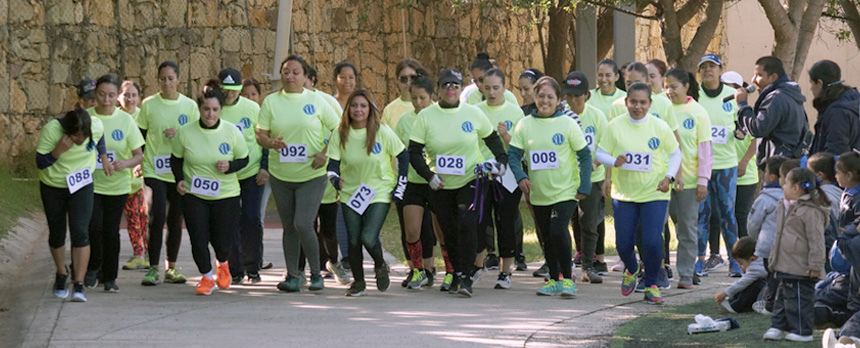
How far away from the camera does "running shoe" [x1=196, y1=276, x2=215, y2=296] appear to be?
9305mm

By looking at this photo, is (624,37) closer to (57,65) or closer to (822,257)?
(57,65)

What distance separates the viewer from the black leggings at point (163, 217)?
990 centimetres

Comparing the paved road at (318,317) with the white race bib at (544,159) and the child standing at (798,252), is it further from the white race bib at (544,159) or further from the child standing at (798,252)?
the child standing at (798,252)

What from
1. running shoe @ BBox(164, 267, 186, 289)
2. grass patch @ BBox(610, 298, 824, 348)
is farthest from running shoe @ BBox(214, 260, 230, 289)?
grass patch @ BBox(610, 298, 824, 348)

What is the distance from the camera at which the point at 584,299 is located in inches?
361

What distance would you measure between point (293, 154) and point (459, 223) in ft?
4.29

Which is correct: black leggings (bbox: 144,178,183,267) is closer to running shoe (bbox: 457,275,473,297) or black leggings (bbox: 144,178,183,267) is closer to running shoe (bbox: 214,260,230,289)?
running shoe (bbox: 214,260,230,289)

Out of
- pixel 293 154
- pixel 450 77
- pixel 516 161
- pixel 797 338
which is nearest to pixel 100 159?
pixel 293 154

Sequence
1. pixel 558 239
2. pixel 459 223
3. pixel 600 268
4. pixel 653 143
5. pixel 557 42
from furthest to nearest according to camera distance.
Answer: pixel 557 42 < pixel 600 268 < pixel 459 223 < pixel 558 239 < pixel 653 143

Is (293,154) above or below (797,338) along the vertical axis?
above

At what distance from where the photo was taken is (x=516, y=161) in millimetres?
9266

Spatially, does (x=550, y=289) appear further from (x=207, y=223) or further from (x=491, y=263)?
(x=207, y=223)

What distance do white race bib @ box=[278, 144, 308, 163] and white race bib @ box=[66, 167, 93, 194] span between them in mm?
1355

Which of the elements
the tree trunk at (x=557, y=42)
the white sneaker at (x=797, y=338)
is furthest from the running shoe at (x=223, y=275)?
the tree trunk at (x=557, y=42)
